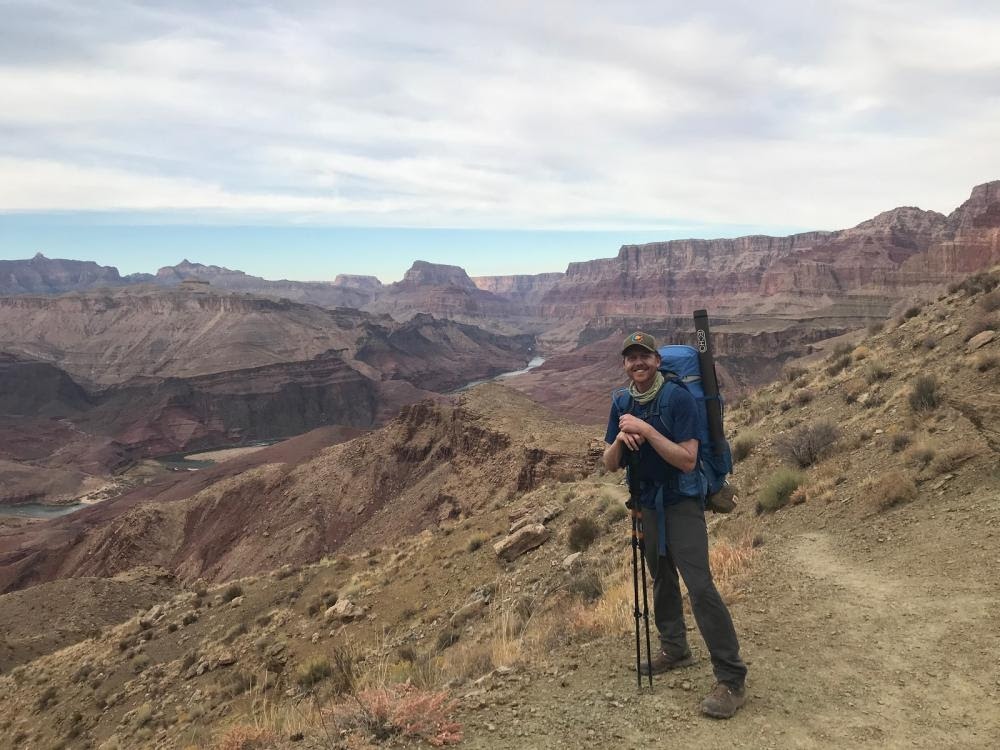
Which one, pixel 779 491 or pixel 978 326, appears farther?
pixel 978 326

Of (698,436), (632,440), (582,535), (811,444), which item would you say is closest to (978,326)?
(811,444)

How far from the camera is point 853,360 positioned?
51.5 ft

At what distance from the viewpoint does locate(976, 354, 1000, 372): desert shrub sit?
9.33m

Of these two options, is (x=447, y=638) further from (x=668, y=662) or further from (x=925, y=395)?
(x=925, y=395)

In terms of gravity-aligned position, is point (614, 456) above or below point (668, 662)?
above

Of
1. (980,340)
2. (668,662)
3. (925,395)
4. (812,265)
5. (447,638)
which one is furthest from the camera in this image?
(812,265)

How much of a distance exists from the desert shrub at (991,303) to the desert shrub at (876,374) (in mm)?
2191

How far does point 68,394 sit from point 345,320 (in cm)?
5950

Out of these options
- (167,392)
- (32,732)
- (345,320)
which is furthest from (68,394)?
(32,732)

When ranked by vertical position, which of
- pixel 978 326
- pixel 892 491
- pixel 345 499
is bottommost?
pixel 345 499

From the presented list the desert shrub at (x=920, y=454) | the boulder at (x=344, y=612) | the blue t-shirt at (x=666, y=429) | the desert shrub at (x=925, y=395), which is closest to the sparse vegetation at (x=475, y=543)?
the boulder at (x=344, y=612)

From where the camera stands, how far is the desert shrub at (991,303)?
12023mm

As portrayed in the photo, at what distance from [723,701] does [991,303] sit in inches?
506

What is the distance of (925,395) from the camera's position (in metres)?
9.26
